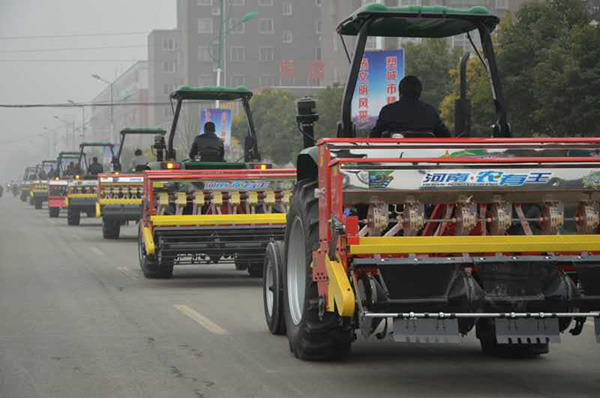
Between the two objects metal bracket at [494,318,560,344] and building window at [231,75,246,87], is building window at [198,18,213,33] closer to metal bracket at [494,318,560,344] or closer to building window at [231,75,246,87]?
building window at [231,75,246,87]

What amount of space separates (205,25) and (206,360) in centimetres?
14868

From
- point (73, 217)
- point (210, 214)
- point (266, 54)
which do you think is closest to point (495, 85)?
point (210, 214)

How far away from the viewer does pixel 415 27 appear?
9914mm

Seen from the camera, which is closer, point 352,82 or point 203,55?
point 352,82

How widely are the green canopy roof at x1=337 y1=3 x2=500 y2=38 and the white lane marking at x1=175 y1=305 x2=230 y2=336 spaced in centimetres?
325

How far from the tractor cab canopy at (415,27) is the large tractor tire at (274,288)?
1.74 m

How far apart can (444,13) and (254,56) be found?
146m

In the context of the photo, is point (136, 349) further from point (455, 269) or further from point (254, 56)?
point (254, 56)

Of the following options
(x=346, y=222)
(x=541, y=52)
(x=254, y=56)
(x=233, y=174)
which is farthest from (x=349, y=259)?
(x=254, y=56)

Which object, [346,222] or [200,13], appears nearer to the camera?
[346,222]

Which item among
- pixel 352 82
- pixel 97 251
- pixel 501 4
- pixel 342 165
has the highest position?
pixel 501 4

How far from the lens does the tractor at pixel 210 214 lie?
53.3 ft

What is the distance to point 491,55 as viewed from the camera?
31.8ft

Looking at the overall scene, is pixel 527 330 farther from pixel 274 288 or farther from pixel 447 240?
pixel 274 288
